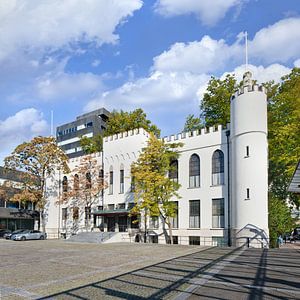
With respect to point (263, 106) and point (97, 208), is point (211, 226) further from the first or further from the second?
point (97, 208)

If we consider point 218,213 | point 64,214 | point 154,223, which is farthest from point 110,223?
point 218,213

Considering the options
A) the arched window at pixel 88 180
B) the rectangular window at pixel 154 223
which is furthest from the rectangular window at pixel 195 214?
the arched window at pixel 88 180

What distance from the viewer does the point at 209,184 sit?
30703mm

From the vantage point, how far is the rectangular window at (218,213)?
29.5 m

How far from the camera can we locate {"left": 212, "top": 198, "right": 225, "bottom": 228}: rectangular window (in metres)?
29.5

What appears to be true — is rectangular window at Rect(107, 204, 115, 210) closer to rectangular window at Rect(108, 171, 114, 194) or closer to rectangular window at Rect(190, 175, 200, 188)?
rectangular window at Rect(108, 171, 114, 194)

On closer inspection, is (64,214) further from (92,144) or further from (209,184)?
(209,184)

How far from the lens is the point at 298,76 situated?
32.8 metres

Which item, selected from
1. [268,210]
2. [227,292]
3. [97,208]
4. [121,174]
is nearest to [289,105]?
[268,210]

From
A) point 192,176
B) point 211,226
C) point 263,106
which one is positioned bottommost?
point 211,226

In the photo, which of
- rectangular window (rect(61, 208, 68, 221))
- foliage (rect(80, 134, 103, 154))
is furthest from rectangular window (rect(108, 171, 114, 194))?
foliage (rect(80, 134, 103, 154))

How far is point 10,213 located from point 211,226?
2707 centimetres

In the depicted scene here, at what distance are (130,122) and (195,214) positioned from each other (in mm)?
19712

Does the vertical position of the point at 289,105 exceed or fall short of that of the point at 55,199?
it exceeds it
